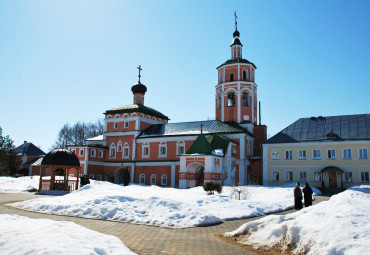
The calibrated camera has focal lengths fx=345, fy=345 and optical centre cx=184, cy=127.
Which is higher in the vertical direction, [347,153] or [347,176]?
[347,153]

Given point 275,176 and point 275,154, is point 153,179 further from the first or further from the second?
point 275,154

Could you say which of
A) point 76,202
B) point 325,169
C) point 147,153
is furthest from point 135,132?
point 76,202

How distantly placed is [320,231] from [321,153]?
1004 inches

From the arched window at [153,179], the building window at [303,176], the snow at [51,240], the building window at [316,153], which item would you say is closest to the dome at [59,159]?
the arched window at [153,179]

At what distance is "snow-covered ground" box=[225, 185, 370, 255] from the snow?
3.39 metres

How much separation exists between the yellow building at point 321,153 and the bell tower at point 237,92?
5.35 m

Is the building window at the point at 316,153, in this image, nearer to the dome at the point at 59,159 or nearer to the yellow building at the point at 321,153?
the yellow building at the point at 321,153

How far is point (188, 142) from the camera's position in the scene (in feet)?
119

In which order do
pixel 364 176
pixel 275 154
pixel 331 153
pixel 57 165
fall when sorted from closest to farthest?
1. pixel 57 165
2. pixel 364 176
3. pixel 331 153
4. pixel 275 154

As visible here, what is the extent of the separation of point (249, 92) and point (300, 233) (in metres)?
31.3

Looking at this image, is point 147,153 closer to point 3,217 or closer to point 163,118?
point 163,118

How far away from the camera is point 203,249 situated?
7.34 m

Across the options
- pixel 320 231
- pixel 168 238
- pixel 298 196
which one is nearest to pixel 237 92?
pixel 298 196

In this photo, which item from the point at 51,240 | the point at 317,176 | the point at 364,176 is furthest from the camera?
the point at 317,176
